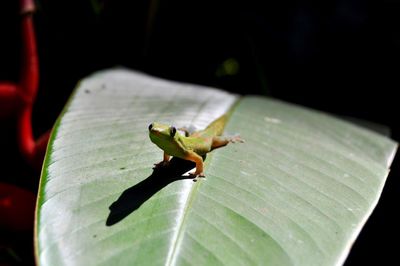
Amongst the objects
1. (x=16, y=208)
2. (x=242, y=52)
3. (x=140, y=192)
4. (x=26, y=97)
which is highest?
(x=140, y=192)

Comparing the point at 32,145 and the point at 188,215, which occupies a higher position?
the point at 188,215

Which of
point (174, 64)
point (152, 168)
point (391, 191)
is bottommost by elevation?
point (391, 191)

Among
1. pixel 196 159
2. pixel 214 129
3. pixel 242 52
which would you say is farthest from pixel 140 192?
pixel 242 52

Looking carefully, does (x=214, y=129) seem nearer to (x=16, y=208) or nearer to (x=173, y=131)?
(x=173, y=131)

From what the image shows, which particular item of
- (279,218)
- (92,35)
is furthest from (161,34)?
(279,218)

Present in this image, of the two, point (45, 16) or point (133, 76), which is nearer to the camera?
point (133, 76)

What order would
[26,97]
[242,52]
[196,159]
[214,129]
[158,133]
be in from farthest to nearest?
[242,52], [26,97], [214,129], [196,159], [158,133]

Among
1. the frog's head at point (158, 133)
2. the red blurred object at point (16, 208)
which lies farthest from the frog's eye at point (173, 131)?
the red blurred object at point (16, 208)

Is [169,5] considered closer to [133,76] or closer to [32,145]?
[133,76]
